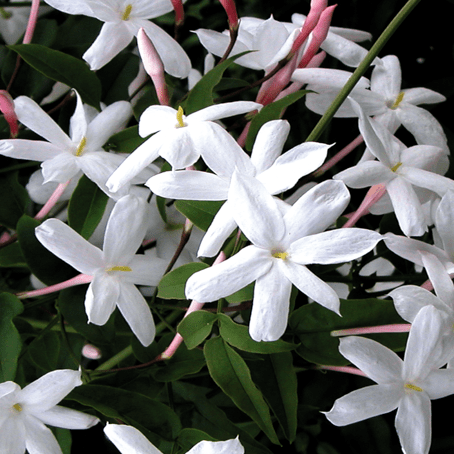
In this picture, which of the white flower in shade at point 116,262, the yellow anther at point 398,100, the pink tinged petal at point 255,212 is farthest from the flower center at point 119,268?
the yellow anther at point 398,100

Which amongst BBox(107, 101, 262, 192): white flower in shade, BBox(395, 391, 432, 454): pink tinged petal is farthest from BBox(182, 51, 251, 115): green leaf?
BBox(395, 391, 432, 454): pink tinged petal

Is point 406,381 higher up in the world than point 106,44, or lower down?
lower down

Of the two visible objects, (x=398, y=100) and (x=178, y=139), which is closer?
(x=178, y=139)

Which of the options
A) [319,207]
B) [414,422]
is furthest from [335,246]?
[414,422]

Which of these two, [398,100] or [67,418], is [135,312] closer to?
[67,418]

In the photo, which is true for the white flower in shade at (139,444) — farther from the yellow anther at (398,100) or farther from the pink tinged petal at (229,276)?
the yellow anther at (398,100)

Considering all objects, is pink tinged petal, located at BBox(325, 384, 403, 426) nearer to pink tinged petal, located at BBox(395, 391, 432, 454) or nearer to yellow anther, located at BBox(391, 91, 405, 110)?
pink tinged petal, located at BBox(395, 391, 432, 454)
